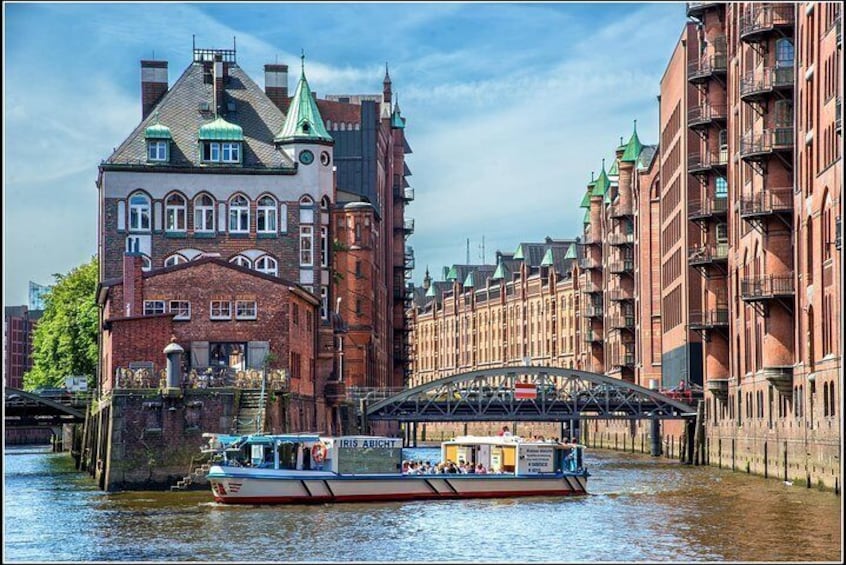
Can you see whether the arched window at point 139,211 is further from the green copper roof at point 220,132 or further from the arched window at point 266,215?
the arched window at point 266,215

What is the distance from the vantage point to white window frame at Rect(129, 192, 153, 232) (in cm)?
10206

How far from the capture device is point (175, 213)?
4031 inches

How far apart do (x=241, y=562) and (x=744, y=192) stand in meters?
52.2

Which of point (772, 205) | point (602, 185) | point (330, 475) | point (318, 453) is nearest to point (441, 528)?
point (330, 475)

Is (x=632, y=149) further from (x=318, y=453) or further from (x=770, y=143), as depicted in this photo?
(x=318, y=453)

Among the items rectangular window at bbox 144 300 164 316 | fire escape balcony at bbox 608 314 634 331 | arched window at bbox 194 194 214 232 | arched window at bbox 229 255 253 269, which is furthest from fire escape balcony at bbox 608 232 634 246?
rectangular window at bbox 144 300 164 316

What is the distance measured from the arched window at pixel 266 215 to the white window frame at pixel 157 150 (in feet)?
19.3

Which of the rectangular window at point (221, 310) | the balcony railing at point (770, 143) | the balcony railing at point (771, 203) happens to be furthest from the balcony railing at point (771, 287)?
A: the rectangular window at point (221, 310)

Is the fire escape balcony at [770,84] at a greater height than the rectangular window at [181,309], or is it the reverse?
the fire escape balcony at [770,84]

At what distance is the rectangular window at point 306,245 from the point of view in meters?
103

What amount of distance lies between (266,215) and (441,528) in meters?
49.5

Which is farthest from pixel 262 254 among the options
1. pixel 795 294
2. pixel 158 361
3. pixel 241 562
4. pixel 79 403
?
pixel 241 562

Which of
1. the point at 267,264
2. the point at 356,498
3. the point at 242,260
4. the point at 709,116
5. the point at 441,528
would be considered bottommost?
the point at 441,528

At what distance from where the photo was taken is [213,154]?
103m
